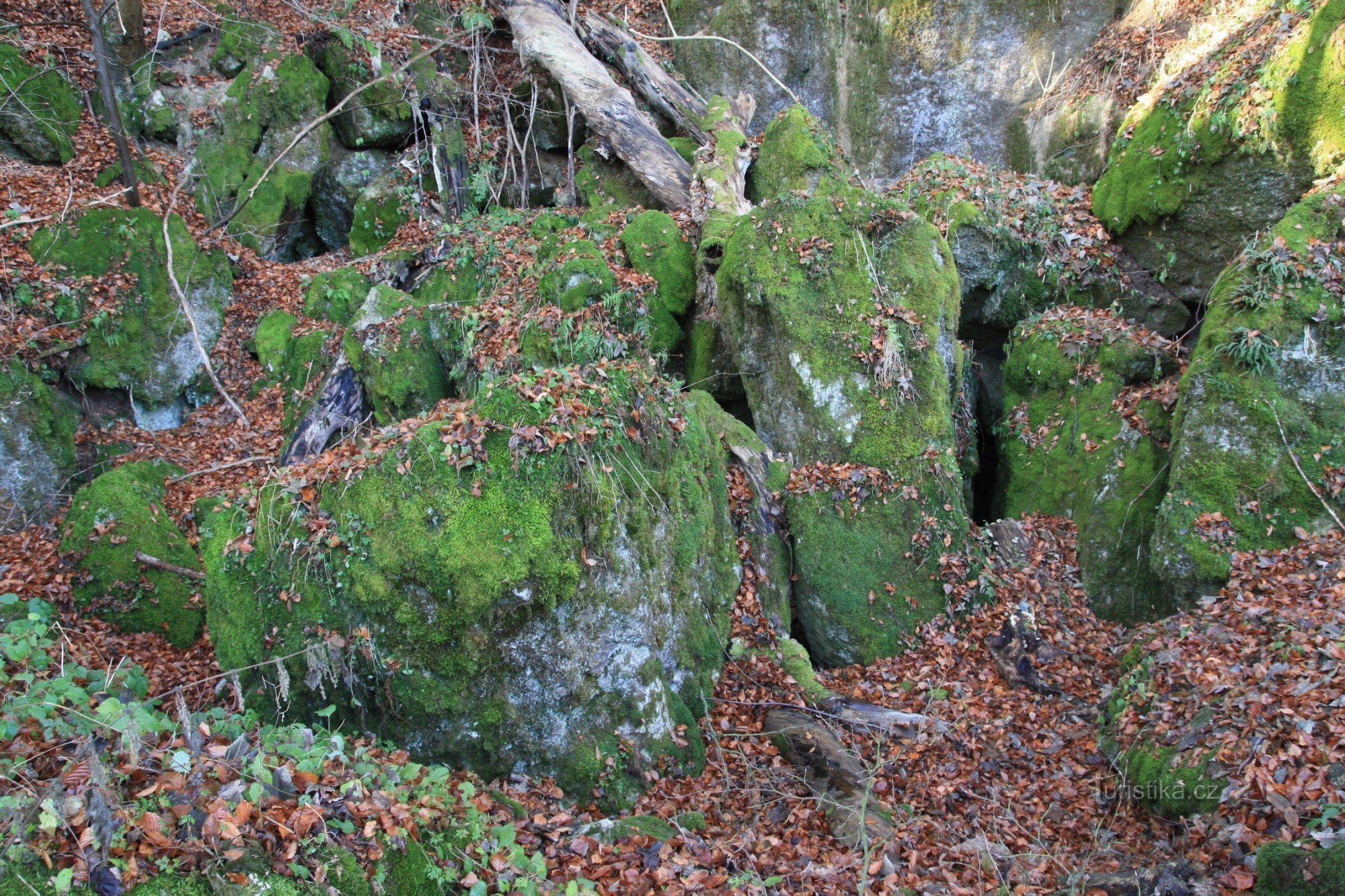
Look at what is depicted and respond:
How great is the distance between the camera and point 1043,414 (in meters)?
8.50

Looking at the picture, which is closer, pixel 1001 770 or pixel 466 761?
pixel 466 761

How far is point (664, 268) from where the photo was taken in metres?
9.05

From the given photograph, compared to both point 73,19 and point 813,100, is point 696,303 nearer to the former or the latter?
point 813,100

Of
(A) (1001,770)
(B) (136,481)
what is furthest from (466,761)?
(B) (136,481)

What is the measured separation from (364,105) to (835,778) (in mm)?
12536

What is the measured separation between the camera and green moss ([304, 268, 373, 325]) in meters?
10.5

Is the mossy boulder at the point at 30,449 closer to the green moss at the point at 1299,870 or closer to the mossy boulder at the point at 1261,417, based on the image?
the green moss at the point at 1299,870

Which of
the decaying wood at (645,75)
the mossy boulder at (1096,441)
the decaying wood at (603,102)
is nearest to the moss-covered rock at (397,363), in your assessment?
the decaying wood at (603,102)

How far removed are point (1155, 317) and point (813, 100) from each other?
744cm

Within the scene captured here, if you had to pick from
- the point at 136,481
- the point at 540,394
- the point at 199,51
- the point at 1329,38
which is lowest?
the point at 136,481

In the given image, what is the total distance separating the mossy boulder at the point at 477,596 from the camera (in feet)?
15.5

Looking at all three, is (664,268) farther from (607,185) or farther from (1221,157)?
(1221,157)

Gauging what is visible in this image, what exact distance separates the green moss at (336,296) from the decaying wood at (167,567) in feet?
14.1

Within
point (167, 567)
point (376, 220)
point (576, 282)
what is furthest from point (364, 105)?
point (167, 567)
